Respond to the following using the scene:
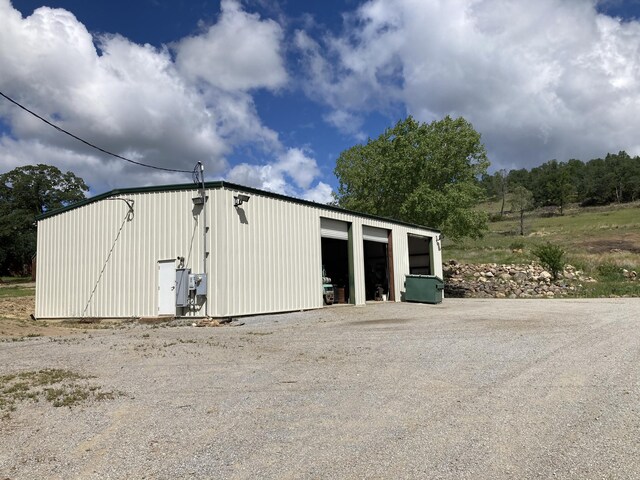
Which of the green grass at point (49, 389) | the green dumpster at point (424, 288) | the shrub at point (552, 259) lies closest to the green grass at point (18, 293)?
the green dumpster at point (424, 288)

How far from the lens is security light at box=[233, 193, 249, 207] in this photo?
15234 millimetres

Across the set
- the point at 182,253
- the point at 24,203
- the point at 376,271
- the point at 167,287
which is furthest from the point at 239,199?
the point at 24,203

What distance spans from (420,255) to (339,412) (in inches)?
948

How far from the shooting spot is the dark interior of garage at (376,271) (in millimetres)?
23750

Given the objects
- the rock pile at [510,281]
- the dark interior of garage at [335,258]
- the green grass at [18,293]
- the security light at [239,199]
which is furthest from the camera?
the green grass at [18,293]

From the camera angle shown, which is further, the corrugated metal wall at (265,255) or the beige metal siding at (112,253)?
the beige metal siding at (112,253)

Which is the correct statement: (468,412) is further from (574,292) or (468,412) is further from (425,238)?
(574,292)

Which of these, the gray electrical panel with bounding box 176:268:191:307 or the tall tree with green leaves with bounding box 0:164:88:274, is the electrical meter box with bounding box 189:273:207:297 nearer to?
the gray electrical panel with bounding box 176:268:191:307

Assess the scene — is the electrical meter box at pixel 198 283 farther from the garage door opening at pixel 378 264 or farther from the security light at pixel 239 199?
the garage door opening at pixel 378 264

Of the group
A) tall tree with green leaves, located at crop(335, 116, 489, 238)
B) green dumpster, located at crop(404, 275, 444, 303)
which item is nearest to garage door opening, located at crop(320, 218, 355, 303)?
green dumpster, located at crop(404, 275, 444, 303)

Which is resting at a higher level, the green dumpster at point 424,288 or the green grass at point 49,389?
the green dumpster at point 424,288

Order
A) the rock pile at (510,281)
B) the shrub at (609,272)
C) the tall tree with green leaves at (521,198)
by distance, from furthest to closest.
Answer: the tall tree with green leaves at (521,198) → the shrub at (609,272) → the rock pile at (510,281)

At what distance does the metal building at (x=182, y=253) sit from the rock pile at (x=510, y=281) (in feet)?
49.3

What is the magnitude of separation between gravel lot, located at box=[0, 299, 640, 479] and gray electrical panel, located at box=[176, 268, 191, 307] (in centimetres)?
510
